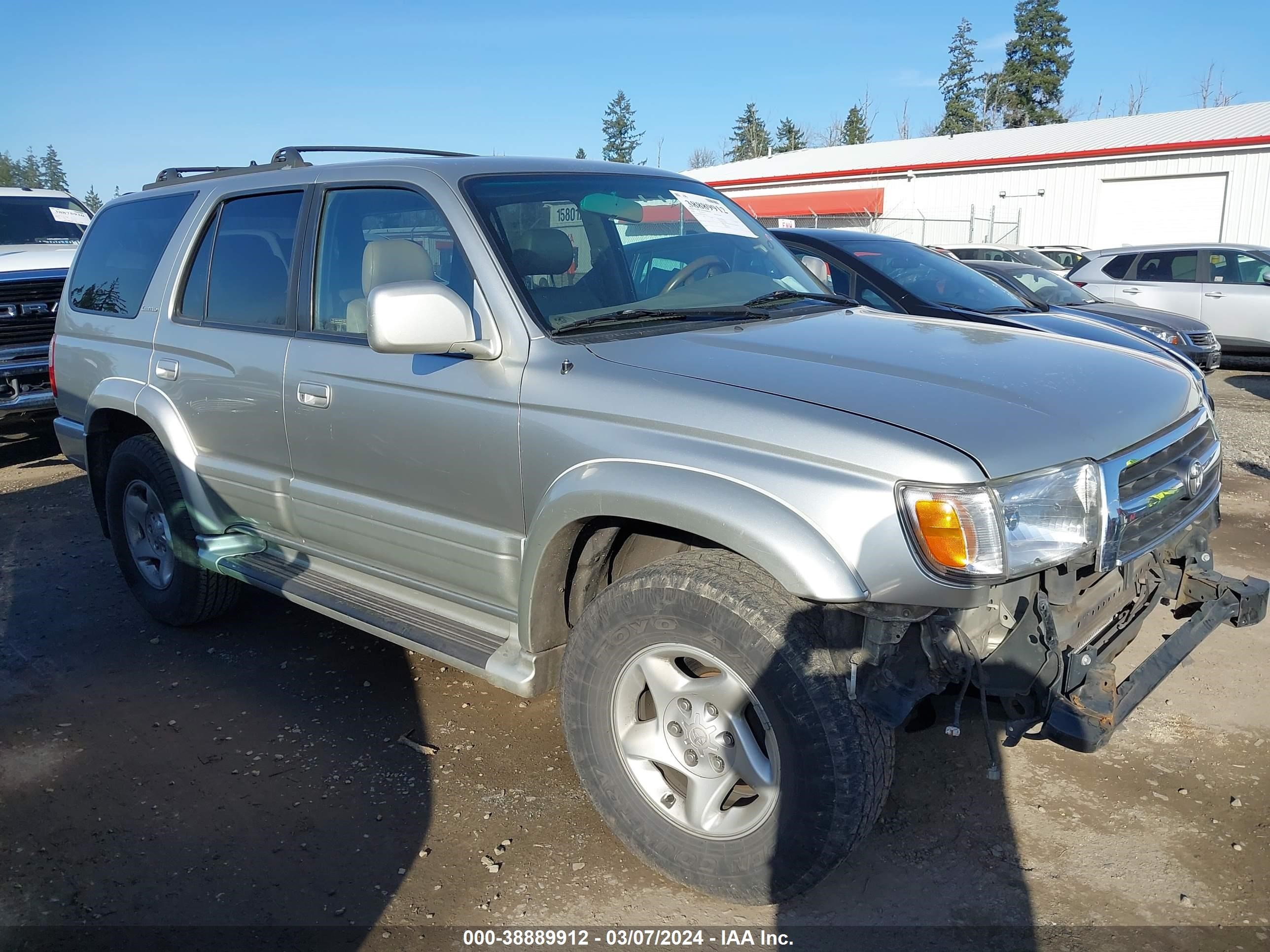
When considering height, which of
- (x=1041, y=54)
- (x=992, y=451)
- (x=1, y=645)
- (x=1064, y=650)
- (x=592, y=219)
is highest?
(x=1041, y=54)

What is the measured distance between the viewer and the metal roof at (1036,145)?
951 inches

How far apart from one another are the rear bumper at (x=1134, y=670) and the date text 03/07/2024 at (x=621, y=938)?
0.93 m

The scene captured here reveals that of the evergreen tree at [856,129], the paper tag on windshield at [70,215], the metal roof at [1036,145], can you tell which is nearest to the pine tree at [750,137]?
the evergreen tree at [856,129]

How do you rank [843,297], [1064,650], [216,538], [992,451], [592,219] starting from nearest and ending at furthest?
[992,451], [1064,650], [592,219], [843,297], [216,538]

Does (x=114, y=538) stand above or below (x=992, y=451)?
below

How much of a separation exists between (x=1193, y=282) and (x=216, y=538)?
13552mm

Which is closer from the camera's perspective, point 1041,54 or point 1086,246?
point 1086,246

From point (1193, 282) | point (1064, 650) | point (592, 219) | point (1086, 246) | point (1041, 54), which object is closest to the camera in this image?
point (1064, 650)

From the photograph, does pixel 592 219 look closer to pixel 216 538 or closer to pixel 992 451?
pixel 992 451

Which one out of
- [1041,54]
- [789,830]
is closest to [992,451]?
[789,830]

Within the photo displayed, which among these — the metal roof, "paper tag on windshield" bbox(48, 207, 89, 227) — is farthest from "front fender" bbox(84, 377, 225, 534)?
the metal roof

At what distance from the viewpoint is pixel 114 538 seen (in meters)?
4.87

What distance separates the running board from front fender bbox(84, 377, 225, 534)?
27 cm

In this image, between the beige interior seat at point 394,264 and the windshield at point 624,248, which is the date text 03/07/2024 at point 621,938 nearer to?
the windshield at point 624,248
